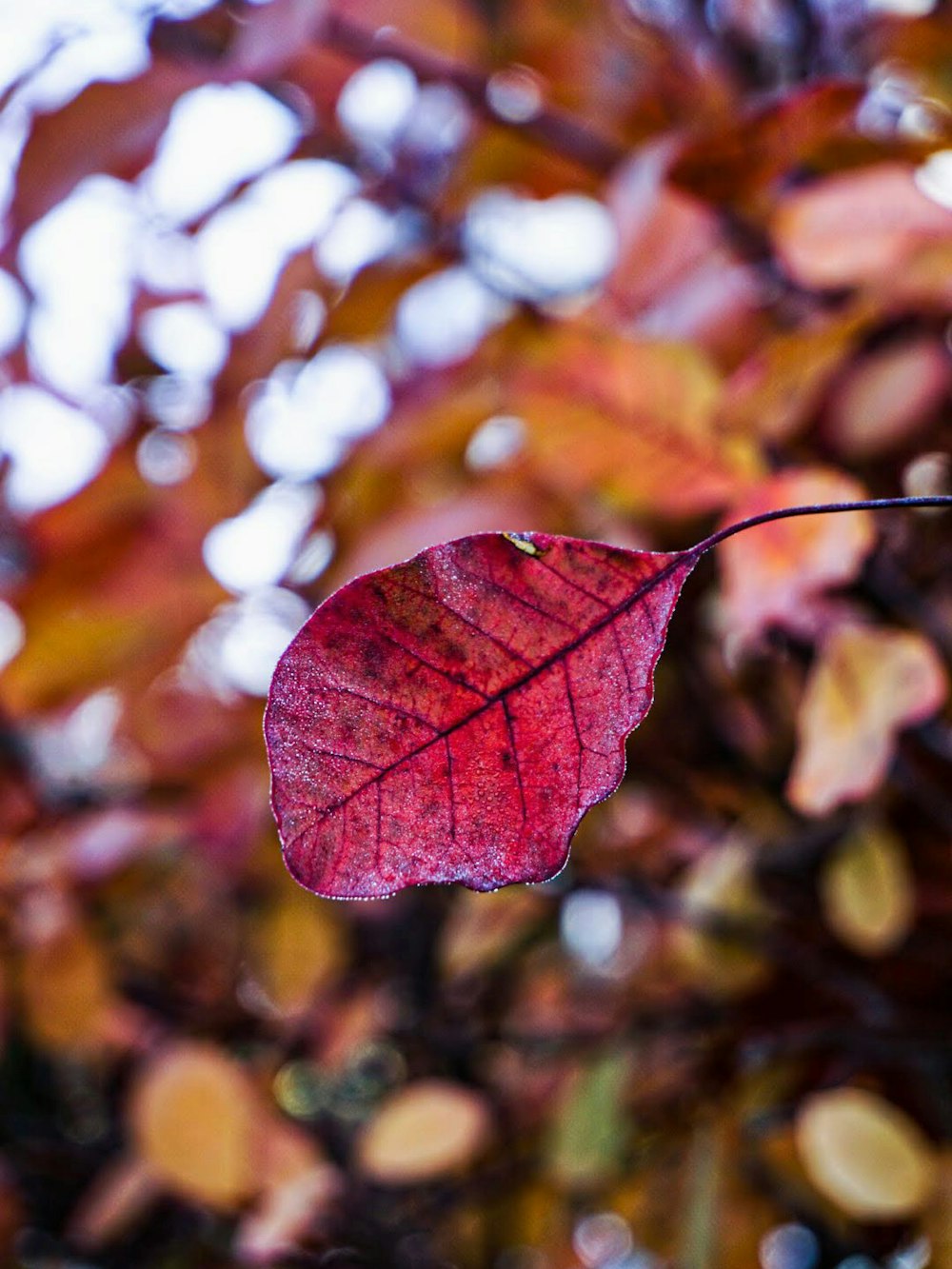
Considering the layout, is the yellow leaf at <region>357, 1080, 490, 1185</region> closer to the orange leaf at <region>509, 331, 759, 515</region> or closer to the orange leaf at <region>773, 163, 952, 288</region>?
the orange leaf at <region>509, 331, 759, 515</region>

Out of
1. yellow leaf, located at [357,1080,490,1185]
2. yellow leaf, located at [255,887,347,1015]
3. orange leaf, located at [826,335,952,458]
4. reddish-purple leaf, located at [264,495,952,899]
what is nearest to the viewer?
reddish-purple leaf, located at [264,495,952,899]

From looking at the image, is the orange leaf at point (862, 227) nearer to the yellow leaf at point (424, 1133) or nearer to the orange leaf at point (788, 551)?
the orange leaf at point (788, 551)

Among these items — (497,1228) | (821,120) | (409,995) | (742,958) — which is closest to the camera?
(821,120)

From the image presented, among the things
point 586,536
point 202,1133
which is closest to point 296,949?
point 202,1133

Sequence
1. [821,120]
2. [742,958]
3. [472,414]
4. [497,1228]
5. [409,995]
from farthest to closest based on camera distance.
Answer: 1. [409,995]
2. [497,1228]
3. [742,958]
4. [472,414]
5. [821,120]

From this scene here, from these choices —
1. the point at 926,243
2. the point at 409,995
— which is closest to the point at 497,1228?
the point at 409,995

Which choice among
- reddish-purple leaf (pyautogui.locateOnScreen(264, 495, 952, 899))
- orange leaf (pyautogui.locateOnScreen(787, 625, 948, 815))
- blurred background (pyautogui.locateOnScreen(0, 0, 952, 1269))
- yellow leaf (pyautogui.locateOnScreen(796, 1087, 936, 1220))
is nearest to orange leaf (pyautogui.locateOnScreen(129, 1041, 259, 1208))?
blurred background (pyautogui.locateOnScreen(0, 0, 952, 1269))

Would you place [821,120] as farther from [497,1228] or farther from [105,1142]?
[105,1142]
